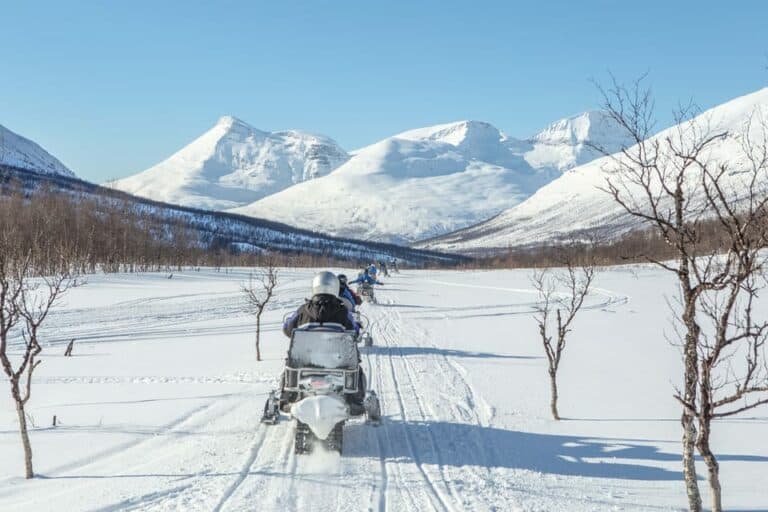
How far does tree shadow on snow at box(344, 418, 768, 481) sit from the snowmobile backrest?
1210 millimetres

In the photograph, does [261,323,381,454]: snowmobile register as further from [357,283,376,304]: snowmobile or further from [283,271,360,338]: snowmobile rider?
[357,283,376,304]: snowmobile

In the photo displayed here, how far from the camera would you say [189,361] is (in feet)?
61.0

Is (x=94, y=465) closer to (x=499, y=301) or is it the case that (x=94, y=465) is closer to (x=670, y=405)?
(x=670, y=405)

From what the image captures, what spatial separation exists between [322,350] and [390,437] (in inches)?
68.6

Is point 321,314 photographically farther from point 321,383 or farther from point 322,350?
point 321,383

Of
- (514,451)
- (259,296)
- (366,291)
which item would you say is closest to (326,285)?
(514,451)

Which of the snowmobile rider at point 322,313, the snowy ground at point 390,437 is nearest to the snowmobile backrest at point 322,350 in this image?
the snowmobile rider at point 322,313

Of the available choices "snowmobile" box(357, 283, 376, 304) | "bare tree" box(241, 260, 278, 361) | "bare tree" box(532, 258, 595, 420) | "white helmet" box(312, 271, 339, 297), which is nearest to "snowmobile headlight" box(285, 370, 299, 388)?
"white helmet" box(312, 271, 339, 297)

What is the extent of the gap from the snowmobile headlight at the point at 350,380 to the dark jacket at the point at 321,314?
1.03 metres

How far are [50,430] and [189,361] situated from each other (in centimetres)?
874

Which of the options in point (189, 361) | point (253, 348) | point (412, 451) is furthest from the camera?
point (253, 348)

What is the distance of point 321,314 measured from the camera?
973cm

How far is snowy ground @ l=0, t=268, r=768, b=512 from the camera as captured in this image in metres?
7.21

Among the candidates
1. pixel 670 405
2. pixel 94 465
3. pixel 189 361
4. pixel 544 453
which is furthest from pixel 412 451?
pixel 189 361
